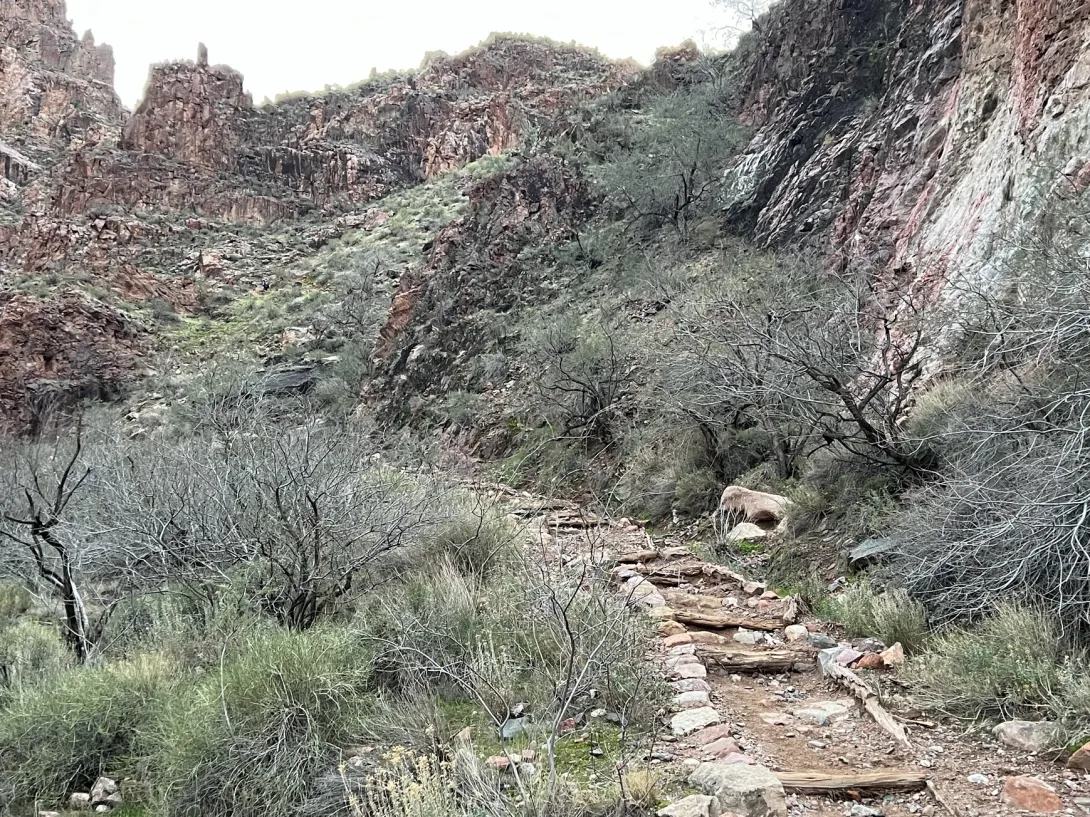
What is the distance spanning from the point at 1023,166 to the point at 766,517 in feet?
16.9

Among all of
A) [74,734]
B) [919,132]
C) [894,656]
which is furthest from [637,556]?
[919,132]

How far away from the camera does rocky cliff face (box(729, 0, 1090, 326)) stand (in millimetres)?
7793

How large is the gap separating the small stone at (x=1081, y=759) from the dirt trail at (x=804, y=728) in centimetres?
3

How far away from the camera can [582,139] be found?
2417 centimetres

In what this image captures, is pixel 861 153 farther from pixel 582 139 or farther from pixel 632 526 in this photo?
pixel 582 139

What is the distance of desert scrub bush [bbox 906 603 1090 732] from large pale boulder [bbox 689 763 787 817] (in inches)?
51.5

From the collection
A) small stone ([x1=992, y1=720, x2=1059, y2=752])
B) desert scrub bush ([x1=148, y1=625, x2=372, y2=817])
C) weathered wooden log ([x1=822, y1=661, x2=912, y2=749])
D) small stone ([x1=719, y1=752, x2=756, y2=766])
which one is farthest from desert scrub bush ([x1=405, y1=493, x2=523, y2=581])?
small stone ([x1=992, y1=720, x2=1059, y2=752])

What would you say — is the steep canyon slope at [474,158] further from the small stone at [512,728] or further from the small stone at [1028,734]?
the small stone at [512,728]

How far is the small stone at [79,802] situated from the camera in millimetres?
3707

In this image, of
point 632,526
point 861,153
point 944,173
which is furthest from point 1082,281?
point 861,153

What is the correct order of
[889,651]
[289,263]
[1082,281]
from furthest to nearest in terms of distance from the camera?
1. [289,263]
2. [1082,281]
3. [889,651]

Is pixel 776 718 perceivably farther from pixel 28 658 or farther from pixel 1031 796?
pixel 28 658

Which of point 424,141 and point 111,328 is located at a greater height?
point 424,141

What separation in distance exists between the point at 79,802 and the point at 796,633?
14.7 feet
